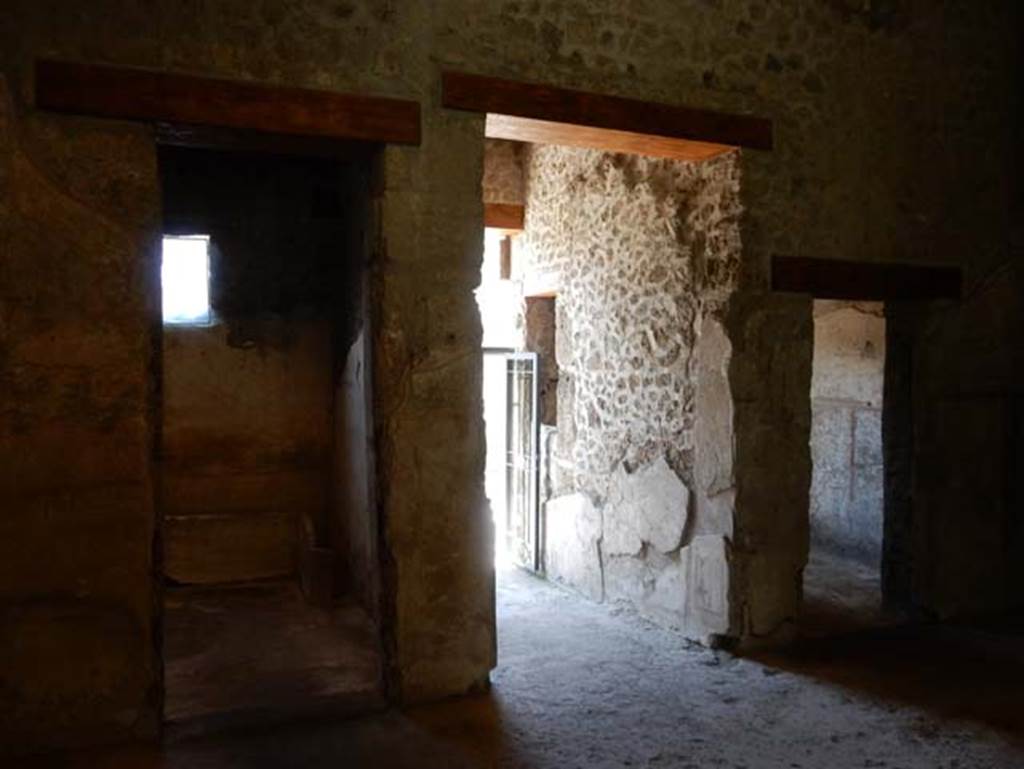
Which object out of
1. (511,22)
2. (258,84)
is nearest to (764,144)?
(511,22)

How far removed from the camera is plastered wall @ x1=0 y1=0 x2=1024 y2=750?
3.42 m

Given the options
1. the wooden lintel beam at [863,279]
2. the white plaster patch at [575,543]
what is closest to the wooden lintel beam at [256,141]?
the wooden lintel beam at [863,279]

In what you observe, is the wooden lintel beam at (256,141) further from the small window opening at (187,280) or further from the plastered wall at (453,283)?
the small window opening at (187,280)

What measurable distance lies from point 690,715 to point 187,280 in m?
4.58

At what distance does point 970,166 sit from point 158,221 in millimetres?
4776

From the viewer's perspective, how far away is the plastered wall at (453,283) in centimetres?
342

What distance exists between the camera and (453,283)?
4.02 meters

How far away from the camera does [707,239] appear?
4977 millimetres

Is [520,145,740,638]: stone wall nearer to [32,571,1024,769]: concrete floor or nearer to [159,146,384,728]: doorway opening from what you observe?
[32,571,1024,769]: concrete floor

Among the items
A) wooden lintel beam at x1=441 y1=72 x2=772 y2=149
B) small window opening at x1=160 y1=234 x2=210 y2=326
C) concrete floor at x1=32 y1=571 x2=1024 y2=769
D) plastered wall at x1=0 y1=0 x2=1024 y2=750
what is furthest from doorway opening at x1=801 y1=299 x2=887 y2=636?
small window opening at x1=160 y1=234 x2=210 y2=326

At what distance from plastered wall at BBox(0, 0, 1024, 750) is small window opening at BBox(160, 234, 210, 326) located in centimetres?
284

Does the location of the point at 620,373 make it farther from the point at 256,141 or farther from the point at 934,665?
the point at 256,141

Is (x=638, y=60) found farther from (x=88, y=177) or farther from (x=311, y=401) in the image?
(x=311, y=401)

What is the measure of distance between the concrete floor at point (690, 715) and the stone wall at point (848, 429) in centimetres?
200
